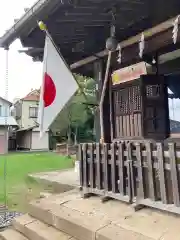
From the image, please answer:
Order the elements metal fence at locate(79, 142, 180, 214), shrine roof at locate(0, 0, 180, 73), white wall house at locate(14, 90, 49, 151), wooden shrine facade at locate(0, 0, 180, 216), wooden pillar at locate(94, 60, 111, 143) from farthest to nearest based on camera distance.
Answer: white wall house at locate(14, 90, 49, 151), wooden pillar at locate(94, 60, 111, 143), shrine roof at locate(0, 0, 180, 73), wooden shrine facade at locate(0, 0, 180, 216), metal fence at locate(79, 142, 180, 214)

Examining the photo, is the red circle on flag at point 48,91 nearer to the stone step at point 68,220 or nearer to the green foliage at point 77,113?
the stone step at point 68,220

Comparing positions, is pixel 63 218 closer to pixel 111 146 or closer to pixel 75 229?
pixel 75 229

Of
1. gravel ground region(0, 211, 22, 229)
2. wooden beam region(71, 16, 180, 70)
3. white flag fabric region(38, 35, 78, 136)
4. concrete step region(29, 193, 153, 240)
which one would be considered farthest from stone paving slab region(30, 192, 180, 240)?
wooden beam region(71, 16, 180, 70)

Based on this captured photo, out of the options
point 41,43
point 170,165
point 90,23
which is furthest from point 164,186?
point 41,43

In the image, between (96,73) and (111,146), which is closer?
(111,146)

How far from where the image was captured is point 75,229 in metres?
3.76

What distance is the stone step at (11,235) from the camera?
434 centimetres

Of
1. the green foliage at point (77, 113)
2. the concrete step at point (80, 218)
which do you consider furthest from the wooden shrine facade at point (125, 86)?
the green foliage at point (77, 113)

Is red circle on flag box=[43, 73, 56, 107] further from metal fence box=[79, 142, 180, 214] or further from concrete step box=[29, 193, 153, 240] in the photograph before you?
concrete step box=[29, 193, 153, 240]

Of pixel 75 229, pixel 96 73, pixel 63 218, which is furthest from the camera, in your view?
pixel 96 73

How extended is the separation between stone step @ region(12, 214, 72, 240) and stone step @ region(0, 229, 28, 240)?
0.06 metres

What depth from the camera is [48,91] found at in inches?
207

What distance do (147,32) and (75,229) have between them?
3.59 metres

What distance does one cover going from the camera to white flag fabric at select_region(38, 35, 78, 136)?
515cm
